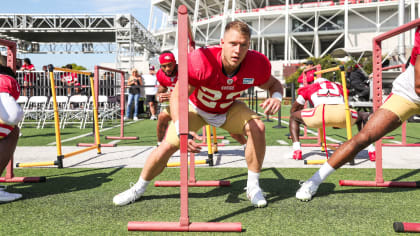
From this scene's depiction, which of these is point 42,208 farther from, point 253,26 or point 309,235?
point 253,26

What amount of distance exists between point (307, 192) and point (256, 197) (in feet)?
1.80

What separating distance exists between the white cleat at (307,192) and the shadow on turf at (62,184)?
2308mm

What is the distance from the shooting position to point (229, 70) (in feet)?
9.56

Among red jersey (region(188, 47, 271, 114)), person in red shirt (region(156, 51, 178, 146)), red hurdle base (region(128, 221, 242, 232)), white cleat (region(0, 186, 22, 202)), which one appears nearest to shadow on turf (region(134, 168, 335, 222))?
red hurdle base (region(128, 221, 242, 232))

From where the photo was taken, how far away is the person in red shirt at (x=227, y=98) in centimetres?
276

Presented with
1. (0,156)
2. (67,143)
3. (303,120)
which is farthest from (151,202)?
(67,143)

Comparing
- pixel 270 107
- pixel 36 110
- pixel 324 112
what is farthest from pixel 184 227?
pixel 36 110

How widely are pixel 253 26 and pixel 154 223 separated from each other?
52.6 m

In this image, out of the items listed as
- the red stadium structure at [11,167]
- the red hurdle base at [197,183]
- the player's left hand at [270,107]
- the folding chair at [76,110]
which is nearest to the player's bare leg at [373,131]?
the player's left hand at [270,107]

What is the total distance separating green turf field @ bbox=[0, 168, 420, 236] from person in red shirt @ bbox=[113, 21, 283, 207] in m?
0.26

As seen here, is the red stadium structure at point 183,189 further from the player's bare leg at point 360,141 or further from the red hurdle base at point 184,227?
the player's bare leg at point 360,141

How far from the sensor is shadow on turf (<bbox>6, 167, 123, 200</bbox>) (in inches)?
141

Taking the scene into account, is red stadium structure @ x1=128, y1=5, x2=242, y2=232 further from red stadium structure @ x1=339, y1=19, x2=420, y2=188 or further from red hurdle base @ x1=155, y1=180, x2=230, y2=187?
red stadium structure @ x1=339, y1=19, x2=420, y2=188

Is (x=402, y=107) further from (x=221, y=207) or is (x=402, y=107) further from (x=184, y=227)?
(x=184, y=227)
